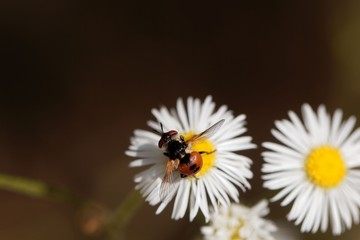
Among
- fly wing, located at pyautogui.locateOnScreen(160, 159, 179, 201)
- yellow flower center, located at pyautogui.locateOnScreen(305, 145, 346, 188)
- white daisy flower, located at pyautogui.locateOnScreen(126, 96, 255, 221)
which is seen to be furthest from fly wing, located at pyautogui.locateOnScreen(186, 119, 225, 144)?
yellow flower center, located at pyautogui.locateOnScreen(305, 145, 346, 188)

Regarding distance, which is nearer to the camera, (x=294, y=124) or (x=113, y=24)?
(x=294, y=124)

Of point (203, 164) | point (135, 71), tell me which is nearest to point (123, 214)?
point (203, 164)

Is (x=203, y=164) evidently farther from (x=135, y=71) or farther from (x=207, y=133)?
(x=135, y=71)

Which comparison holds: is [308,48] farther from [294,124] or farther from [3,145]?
[3,145]

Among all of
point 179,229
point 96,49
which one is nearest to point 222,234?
point 179,229

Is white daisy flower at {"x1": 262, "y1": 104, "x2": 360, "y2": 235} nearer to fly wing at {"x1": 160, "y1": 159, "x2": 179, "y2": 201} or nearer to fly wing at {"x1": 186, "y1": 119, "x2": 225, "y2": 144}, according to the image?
fly wing at {"x1": 186, "y1": 119, "x2": 225, "y2": 144}
